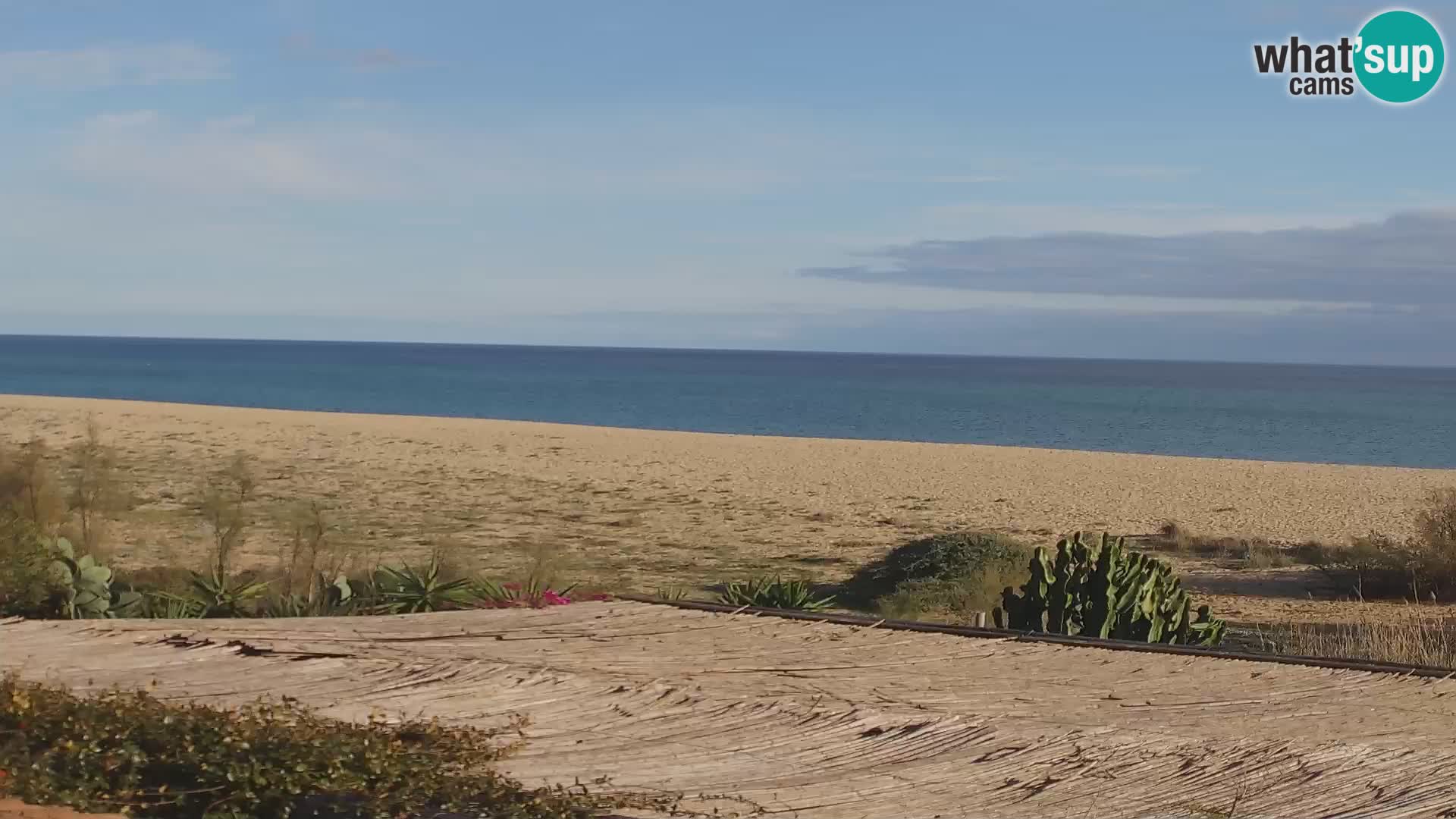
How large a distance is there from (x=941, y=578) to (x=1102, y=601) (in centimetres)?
516

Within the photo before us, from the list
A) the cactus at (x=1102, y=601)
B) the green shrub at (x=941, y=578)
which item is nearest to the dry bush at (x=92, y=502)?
the green shrub at (x=941, y=578)

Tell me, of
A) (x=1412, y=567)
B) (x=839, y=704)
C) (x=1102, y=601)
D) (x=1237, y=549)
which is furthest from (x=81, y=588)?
(x=1237, y=549)

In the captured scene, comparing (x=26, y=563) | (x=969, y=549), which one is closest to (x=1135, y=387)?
(x=969, y=549)

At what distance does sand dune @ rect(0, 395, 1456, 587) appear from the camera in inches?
736

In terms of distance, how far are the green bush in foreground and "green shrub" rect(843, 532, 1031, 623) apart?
27.1 ft

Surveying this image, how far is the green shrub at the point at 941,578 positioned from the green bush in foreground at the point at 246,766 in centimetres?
827

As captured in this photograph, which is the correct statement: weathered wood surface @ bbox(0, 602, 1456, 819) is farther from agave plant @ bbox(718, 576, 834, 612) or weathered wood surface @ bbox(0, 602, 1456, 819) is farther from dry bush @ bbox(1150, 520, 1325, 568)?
dry bush @ bbox(1150, 520, 1325, 568)

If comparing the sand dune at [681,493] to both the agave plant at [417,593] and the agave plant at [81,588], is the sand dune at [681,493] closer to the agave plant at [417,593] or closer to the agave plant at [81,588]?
the agave plant at [417,593]

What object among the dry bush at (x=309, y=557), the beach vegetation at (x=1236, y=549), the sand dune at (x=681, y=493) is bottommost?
the beach vegetation at (x=1236, y=549)

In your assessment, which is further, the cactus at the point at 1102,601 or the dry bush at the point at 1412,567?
the dry bush at the point at 1412,567

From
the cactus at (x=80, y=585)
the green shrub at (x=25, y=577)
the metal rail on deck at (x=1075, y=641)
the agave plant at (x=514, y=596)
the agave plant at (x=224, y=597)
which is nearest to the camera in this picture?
the metal rail on deck at (x=1075, y=641)

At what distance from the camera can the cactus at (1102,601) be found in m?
9.73

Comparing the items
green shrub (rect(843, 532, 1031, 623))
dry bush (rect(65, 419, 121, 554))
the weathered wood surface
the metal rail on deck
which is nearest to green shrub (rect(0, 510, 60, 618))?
the weathered wood surface

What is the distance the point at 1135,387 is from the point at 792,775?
132 metres
